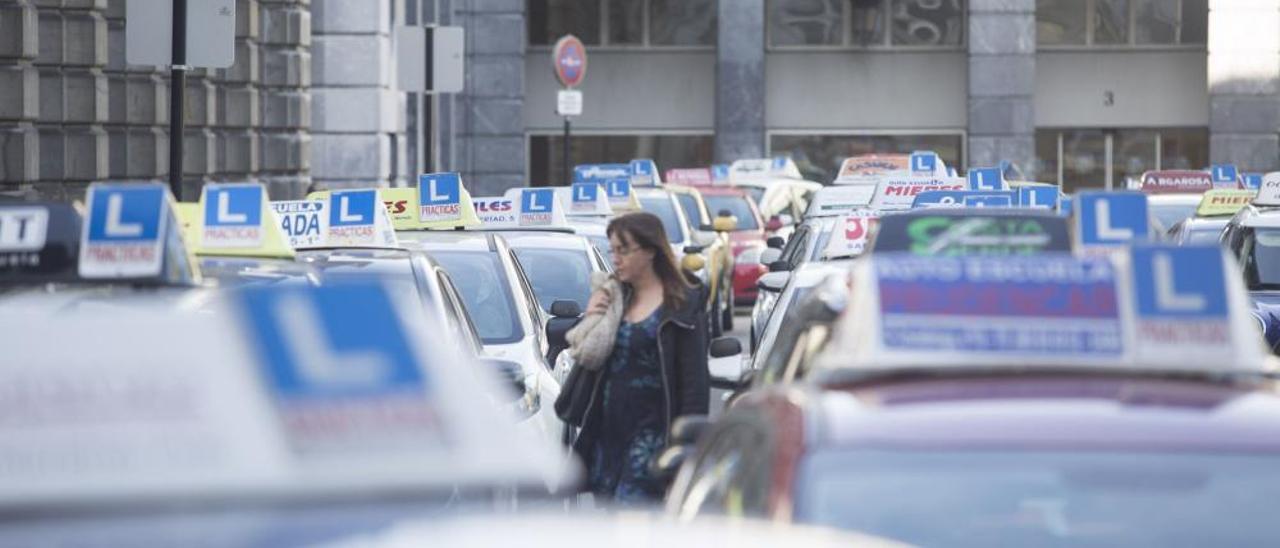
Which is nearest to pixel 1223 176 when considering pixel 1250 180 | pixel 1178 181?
pixel 1178 181

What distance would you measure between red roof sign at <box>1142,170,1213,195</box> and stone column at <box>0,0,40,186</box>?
53.4 feet

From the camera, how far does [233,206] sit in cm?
893

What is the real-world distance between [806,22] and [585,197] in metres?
25.9

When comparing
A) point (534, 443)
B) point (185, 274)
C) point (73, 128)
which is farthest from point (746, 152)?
point (534, 443)

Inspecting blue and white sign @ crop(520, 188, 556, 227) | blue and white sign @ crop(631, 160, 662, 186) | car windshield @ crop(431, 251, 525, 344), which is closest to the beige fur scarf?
car windshield @ crop(431, 251, 525, 344)

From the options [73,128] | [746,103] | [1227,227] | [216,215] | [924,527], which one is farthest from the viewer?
[746,103]

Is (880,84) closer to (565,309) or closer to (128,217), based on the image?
(565,309)

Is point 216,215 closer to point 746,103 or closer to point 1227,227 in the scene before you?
point 1227,227

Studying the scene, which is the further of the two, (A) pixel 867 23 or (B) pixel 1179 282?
(A) pixel 867 23

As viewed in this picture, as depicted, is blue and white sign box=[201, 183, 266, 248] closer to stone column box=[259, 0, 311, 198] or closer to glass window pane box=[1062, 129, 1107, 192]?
stone column box=[259, 0, 311, 198]

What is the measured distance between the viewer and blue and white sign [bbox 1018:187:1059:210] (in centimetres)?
1986

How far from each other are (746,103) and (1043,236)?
3823 cm

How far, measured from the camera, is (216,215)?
901cm

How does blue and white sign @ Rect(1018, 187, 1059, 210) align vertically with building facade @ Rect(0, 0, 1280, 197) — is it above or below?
below
